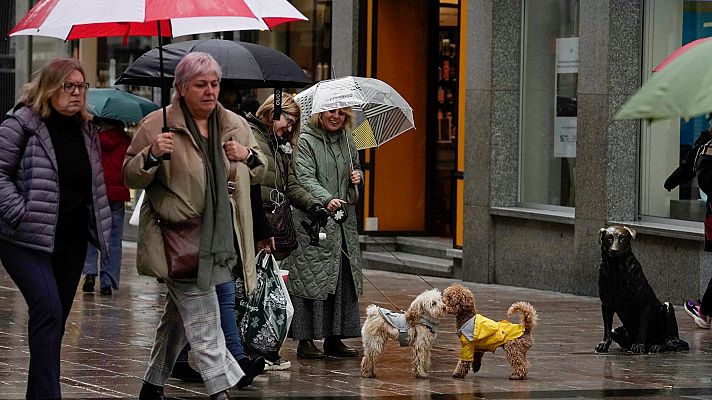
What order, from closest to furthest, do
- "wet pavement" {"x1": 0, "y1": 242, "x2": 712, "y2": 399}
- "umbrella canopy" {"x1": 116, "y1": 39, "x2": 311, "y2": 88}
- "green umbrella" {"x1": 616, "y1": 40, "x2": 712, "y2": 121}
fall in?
"green umbrella" {"x1": 616, "y1": 40, "x2": 712, "y2": 121} < "wet pavement" {"x1": 0, "y1": 242, "x2": 712, "y2": 399} < "umbrella canopy" {"x1": 116, "y1": 39, "x2": 311, "y2": 88}

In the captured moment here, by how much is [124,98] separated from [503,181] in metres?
4.06

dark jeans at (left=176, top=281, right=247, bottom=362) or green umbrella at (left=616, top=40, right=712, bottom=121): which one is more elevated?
green umbrella at (left=616, top=40, right=712, bottom=121)

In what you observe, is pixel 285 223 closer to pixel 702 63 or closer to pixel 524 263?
pixel 702 63

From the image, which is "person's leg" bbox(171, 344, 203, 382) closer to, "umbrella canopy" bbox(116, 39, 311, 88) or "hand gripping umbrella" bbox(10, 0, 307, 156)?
"umbrella canopy" bbox(116, 39, 311, 88)

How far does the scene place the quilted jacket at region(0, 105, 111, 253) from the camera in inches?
295

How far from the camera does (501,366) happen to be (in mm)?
10266

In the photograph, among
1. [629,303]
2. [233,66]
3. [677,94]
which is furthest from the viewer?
[629,303]

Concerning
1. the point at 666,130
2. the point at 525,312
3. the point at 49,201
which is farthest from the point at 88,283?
the point at 49,201

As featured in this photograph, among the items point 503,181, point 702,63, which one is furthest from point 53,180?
point 503,181

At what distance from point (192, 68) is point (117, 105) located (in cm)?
766

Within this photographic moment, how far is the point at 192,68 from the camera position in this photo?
7609 mm

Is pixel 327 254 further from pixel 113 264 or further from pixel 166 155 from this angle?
pixel 113 264

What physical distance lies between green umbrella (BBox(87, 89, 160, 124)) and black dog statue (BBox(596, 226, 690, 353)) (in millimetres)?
5883

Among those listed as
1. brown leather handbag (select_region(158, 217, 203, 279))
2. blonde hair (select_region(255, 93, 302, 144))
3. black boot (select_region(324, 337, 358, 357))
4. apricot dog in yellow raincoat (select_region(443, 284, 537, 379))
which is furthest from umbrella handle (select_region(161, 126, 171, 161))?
black boot (select_region(324, 337, 358, 357))
